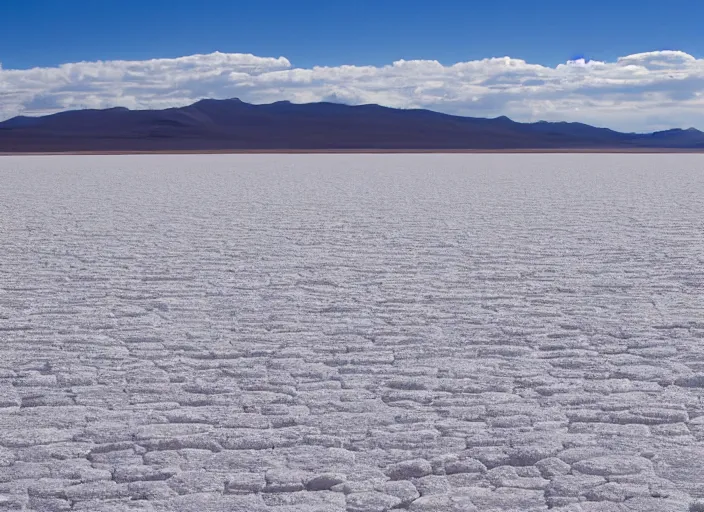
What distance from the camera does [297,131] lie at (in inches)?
4579

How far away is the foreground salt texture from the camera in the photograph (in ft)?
10.1

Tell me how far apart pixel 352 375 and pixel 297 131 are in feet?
371

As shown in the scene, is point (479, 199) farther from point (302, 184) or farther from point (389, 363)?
point (389, 363)

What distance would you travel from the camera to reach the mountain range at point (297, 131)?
334ft

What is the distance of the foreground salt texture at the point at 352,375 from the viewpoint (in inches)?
122

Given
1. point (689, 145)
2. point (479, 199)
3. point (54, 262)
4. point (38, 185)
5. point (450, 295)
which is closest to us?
point (450, 295)

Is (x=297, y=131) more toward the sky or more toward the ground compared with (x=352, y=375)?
more toward the ground

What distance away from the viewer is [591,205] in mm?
15219

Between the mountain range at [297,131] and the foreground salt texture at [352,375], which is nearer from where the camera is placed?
the foreground salt texture at [352,375]

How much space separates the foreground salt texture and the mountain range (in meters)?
86.4

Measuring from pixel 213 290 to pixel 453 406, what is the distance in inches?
124

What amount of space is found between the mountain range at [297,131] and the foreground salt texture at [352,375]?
283ft

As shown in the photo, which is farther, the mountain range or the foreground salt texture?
the mountain range

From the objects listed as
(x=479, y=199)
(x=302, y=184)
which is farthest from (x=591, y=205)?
(x=302, y=184)
